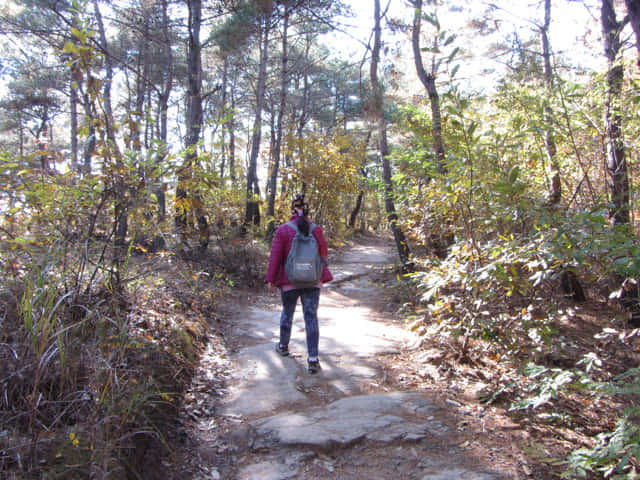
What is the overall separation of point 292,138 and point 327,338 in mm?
8485

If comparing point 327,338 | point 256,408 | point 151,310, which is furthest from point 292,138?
point 256,408

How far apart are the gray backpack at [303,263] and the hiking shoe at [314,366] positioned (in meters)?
0.77

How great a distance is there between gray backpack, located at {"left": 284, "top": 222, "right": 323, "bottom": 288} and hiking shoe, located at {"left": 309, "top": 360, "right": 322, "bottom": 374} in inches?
30.3

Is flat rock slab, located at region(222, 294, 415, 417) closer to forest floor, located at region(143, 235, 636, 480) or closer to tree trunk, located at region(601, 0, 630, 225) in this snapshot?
forest floor, located at region(143, 235, 636, 480)

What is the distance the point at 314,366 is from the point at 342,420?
1.12 m

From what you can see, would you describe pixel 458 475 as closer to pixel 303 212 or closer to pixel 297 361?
pixel 297 361

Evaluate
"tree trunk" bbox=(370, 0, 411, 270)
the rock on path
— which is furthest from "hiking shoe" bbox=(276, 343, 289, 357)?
"tree trunk" bbox=(370, 0, 411, 270)

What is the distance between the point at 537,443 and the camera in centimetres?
254

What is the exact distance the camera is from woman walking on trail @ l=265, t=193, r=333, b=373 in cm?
407

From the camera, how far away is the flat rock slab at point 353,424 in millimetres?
2691

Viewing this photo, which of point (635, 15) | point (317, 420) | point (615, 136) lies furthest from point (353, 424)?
point (635, 15)

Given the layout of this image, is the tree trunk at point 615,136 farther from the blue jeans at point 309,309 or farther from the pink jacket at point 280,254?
the pink jacket at point 280,254

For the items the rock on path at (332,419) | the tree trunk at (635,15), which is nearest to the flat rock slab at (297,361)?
the rock on path at (332,419)

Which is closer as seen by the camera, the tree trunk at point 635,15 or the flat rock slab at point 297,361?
the flat rock slab at point 297,361
